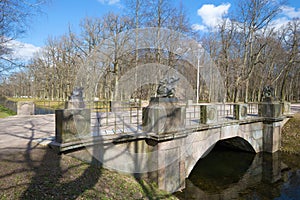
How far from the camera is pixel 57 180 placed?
4.16 m

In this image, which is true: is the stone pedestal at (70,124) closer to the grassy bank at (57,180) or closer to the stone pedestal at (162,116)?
the grassy bank at (57,180)

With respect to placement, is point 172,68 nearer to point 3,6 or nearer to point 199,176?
point 199,176

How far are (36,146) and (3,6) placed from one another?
4.48 meters

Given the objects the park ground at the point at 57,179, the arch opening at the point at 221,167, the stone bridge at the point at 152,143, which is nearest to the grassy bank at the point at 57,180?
the park ground at the point at 57,179

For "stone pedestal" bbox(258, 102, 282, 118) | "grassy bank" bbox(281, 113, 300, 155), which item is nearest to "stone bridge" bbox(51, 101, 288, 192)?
"stone pedestal" bbox(258, 102, 282, 118)

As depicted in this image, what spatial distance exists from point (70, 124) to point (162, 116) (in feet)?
8.95

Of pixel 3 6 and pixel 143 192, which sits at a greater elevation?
pixel 3 6

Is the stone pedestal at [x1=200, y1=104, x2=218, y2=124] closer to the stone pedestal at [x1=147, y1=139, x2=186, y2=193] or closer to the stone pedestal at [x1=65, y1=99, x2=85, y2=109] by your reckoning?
the stone pedestal at [x1=147, y1=139, x2=186, y2=193]

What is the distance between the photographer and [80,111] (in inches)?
200

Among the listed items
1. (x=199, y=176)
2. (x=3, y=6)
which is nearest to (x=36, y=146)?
(x=3, y=6)

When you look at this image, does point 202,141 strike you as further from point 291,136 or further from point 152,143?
point 291,136

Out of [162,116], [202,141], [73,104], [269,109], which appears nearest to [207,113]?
[202,141]

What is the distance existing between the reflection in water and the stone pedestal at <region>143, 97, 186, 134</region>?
8.19ft

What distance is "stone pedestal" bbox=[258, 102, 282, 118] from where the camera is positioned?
11984 mm
